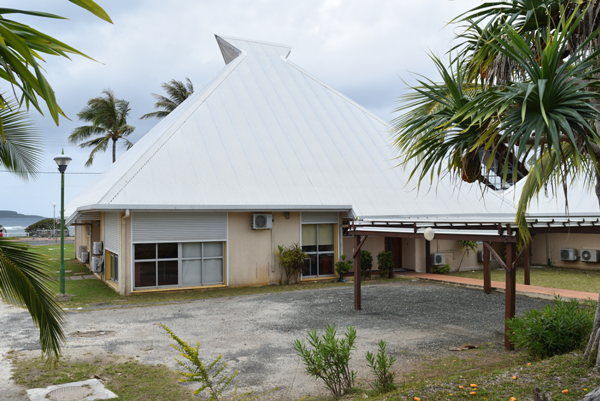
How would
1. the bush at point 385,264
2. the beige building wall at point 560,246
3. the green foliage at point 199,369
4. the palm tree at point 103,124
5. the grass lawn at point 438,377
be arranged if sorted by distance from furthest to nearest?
the palm tree at point 103,124, the beige building wall at point 560,246, the bush at point 385,264, the grass lawn at point 438,377, the green foliage at point 199,369

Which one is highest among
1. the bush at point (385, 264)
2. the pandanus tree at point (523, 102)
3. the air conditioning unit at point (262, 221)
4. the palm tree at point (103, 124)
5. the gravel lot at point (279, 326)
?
the palm tree at point (103, 124)

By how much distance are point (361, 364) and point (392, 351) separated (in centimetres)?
103

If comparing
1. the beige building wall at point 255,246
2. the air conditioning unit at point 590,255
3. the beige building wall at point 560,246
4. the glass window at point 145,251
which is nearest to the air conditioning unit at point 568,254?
the beige building wall at point 560,246

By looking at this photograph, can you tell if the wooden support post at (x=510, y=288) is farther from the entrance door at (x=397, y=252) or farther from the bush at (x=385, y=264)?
the entrance door at (x=397, y=252)

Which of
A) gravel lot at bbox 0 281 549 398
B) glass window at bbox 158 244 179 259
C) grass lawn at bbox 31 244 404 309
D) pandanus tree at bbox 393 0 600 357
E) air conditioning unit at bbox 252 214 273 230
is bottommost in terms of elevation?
gravel lot at bbox 0 281 549 398

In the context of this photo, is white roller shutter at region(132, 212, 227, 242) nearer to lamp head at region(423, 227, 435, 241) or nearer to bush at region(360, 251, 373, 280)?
bush at region(360, 251, 373, 280)

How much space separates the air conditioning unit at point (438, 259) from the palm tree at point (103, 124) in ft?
88.7

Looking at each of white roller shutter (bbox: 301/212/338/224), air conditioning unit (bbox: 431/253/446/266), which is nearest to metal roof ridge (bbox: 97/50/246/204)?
white roller shutter (bbox: 301/212/338/224)

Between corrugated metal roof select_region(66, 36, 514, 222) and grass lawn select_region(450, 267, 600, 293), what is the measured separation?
9.25ft

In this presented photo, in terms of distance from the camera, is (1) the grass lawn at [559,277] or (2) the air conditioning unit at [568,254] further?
(2) the air conditioning unit at [568,254]

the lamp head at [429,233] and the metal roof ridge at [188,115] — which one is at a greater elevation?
the metal roof ridge at [188,115]

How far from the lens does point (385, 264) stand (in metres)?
18.4

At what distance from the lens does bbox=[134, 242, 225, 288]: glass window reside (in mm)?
14875

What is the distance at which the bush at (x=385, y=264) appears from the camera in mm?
18453
